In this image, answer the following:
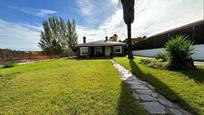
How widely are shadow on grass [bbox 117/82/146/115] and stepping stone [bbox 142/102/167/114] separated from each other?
16cm

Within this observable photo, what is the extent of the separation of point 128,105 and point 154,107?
0.57 metres

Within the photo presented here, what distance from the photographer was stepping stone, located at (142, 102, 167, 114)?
12.3 ft

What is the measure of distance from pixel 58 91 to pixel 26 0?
50.4 ft

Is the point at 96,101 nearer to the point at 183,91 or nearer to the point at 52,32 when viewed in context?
the point at 183,91

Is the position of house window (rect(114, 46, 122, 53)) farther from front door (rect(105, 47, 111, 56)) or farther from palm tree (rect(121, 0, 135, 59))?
palm tree (rect(121, 0, 135, 59))

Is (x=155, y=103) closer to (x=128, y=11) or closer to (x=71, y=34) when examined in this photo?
(x=128, y=11)

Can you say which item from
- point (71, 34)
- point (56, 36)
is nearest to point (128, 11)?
point (56, 36)

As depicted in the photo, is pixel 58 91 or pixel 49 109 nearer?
pixel 49 109

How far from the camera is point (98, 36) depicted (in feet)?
142

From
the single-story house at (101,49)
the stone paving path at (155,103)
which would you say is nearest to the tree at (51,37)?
the single-story house at (101,49)

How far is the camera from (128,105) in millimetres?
4105

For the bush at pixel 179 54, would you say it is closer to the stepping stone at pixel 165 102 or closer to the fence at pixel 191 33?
the stepping stone at pixel 165 102

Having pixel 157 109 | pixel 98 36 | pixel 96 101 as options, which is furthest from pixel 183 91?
pixel 98 36

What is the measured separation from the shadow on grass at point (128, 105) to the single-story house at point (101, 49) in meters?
23.7
